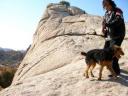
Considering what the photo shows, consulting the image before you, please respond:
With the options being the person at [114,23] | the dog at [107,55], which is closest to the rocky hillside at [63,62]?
the dog at [107,55]

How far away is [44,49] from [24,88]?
25.1 feet

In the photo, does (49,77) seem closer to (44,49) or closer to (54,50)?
(54,50)

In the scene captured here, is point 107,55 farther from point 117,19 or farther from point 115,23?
point 117,19

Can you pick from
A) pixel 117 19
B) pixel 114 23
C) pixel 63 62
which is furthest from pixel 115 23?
pixel 63 62

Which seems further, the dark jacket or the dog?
the dark jacket

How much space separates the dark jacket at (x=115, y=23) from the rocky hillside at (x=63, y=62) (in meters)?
1.42

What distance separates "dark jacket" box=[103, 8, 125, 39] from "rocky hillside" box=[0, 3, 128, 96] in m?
1.42

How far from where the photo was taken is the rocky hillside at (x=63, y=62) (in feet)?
36.2

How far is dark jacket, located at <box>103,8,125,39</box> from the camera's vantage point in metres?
11.6

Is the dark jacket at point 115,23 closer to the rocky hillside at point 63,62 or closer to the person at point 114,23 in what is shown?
the person at point 114,23

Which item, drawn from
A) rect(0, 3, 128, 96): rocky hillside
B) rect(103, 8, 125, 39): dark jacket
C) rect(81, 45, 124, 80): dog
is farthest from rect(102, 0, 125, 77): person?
rect(0, 3, 128, 96): rocky hillside

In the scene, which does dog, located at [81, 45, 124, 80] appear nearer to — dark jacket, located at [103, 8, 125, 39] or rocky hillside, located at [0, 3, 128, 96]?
rocky hillside, located at [0, 3, 128, 96]

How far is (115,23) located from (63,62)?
5084mm

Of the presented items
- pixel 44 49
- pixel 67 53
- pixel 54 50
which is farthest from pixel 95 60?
pixel 44 49
